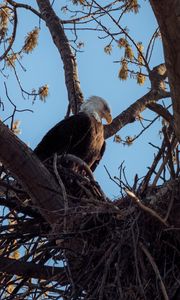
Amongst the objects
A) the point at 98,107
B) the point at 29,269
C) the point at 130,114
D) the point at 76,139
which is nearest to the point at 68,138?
the point at 76,139

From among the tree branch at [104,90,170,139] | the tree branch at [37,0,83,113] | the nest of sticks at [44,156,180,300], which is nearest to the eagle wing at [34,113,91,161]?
the tree branch at [37,0,83,113]

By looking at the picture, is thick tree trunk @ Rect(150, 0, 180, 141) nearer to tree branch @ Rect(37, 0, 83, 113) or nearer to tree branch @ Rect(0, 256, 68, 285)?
tree branch @ Rect(0, 256, 68, 285)

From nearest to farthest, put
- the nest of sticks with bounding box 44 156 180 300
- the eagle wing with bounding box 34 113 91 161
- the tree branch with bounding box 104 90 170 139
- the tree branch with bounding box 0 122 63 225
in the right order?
the nest of sticks with bounding box 44 156 180 300
the tree branch with bounding box 0 122 63 225
the eagle wing with bounding box 34 113 91 161
the tree branch with bounding box 104 90 170 139

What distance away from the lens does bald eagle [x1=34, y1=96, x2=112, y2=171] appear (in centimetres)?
628

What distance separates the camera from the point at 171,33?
10.7 ft

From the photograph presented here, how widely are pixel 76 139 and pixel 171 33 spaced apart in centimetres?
324

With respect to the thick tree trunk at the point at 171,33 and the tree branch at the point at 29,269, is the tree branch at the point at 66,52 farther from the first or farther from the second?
the thick tree trunk at the point at 171,33

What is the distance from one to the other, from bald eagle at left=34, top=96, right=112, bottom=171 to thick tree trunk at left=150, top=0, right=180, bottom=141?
2859mm

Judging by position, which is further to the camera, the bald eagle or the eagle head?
the eagle head

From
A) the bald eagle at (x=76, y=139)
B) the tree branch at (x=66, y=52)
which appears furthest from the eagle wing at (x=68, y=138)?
the tree branch at (x=66, y=52)

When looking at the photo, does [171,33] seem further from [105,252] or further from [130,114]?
[130,114]

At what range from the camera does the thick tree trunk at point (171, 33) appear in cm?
322

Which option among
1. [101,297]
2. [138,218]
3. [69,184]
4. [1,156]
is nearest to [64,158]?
[69,184]

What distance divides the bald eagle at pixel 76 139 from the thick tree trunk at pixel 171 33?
2859 mm
